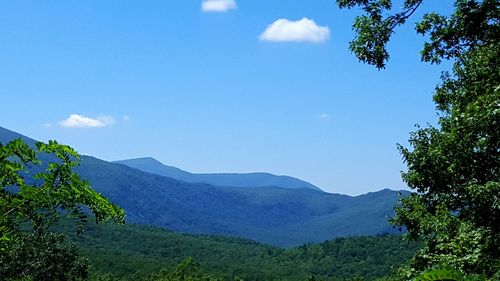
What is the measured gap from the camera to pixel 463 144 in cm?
1666

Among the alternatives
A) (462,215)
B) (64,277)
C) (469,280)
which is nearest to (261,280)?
(64,277)

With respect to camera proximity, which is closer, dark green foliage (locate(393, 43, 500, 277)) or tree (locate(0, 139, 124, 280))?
tree (locate(0, 139, 124, 280))

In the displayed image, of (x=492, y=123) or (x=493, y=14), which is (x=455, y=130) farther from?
(x=493, y=14)

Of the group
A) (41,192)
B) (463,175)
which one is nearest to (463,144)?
(463,175)

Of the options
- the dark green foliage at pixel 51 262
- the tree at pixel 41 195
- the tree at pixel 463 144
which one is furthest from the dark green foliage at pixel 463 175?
the dark green foliage at pixel 51 262

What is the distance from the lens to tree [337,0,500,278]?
48.0 ft

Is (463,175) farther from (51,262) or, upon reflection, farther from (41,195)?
(51,262)

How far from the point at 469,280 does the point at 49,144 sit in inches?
174

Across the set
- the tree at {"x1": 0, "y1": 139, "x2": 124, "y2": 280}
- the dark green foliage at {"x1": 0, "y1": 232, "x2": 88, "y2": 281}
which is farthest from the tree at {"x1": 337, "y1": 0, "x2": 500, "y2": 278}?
the dark green foliage at {"x1": 0, "y1": 232, "x2": 88, "y2": 281}

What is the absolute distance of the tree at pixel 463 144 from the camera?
14.6 metres

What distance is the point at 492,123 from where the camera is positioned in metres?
14.1

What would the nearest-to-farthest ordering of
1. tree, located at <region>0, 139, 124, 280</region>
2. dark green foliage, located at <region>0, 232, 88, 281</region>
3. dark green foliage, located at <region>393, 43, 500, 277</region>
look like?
tree, located at <region>0, 139, 124, 280</region> → dark green foliage, located at <region>393, 43, 500, 277</region> → dark green foliage, located at <region>0, 232, 88, 281</region>

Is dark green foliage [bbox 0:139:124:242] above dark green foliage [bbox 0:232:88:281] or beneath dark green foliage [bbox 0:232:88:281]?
above

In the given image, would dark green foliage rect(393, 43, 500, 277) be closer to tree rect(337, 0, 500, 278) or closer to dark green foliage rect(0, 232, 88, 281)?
tree rect(337, 0, 500, 278)
